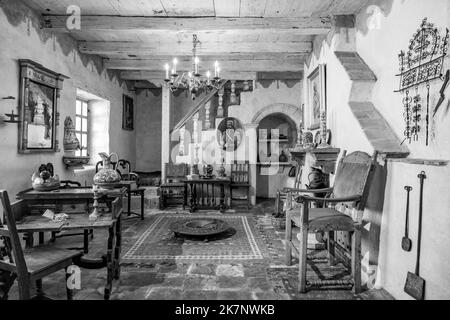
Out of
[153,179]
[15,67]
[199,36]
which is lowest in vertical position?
[153,179]

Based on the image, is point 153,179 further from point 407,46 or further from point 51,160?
point 407,46

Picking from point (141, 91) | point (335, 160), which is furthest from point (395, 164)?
point (141, 91)

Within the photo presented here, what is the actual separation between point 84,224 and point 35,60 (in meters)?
3.02

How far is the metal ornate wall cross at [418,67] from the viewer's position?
242cm

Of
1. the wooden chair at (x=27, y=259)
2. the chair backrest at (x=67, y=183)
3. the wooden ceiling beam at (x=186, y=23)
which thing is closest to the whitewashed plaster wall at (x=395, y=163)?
the wooden ceiling beam at (x=186, y=23)

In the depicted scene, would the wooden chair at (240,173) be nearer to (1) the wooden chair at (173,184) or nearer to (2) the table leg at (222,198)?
(2) the table leg at (222,198)

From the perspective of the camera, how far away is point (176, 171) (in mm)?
7660

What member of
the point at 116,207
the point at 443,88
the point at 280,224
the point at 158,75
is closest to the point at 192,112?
the point at 158,75

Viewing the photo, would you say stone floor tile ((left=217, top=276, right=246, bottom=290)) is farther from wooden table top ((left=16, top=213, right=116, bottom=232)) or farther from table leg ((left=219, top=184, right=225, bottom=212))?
table leg ((left=219, top=184, right=225, bottom=212))

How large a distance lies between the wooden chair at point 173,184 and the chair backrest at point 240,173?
1.29 meters

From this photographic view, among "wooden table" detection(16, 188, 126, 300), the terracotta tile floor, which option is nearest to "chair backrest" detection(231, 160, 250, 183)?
the terracotta tile floor

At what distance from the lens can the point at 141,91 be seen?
9.07 meters

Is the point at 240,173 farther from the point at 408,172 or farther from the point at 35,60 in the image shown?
the point at 408,172

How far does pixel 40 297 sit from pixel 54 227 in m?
0.60
